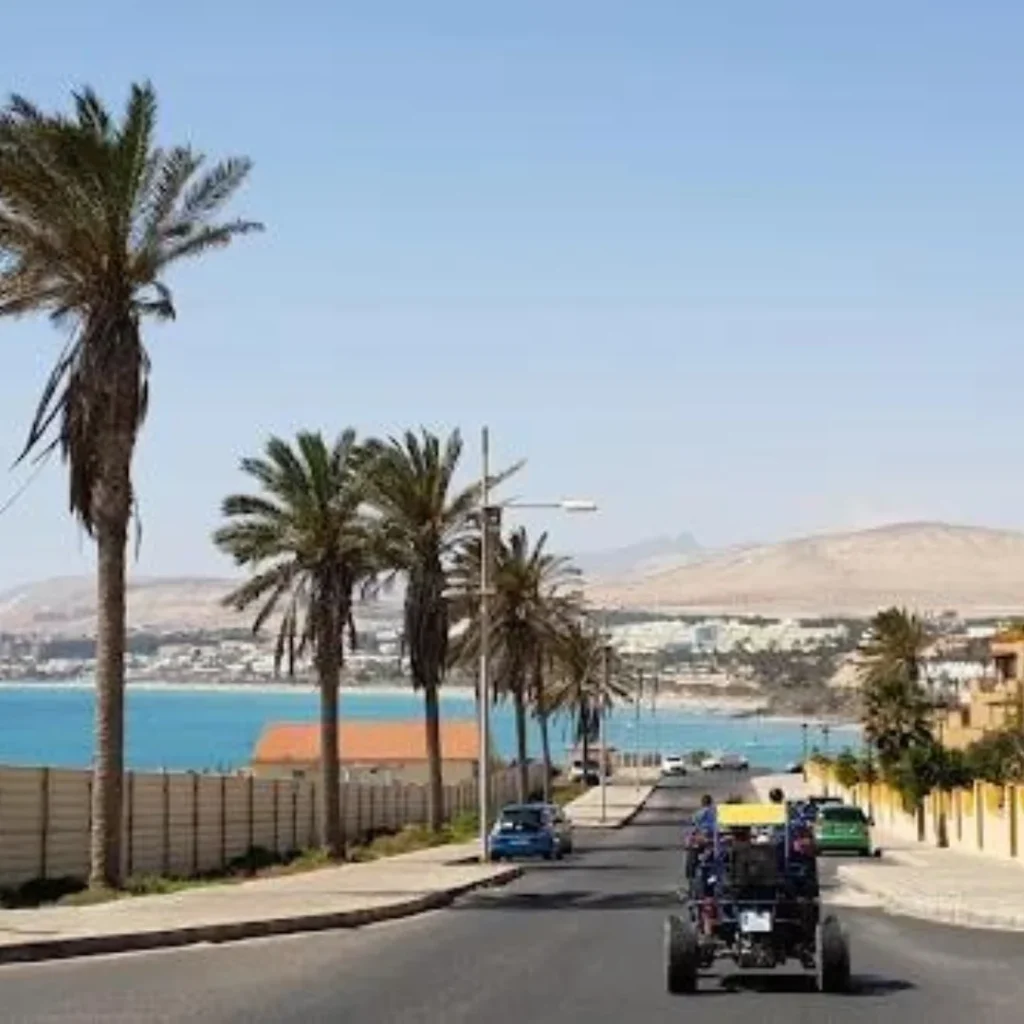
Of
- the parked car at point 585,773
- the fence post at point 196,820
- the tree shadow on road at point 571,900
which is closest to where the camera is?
the tree shadow on road at point 571,900

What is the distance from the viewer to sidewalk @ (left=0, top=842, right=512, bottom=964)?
24.1 metres

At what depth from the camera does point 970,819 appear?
60.0 m

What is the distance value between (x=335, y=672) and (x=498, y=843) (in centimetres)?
617

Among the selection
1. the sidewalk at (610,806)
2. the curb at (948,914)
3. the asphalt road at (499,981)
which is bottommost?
the sidewalk at (610,806)

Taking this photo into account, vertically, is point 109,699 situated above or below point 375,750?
above

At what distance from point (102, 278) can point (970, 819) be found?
112 feet

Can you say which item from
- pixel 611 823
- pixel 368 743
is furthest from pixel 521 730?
pixel 368 743

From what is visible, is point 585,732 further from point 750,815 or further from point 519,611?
point 750,815

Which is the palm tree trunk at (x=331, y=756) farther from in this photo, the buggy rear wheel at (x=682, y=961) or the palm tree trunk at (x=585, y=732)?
the palm tree trunk at (x=585, y=732)

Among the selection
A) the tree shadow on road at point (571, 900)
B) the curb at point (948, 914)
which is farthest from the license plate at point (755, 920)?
the tree shadow on road at point (571, 900)

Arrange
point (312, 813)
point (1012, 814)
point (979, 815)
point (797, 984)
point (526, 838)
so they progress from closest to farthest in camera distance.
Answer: point (797, 984)
point (1012, 814)
point (526, 838)
point (979, 815)
point (312, 813)

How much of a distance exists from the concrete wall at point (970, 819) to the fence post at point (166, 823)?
62.2 ft

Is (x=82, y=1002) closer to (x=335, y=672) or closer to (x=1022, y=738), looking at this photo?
(x=335, y=672)

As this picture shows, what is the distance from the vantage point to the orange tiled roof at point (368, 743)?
128m
